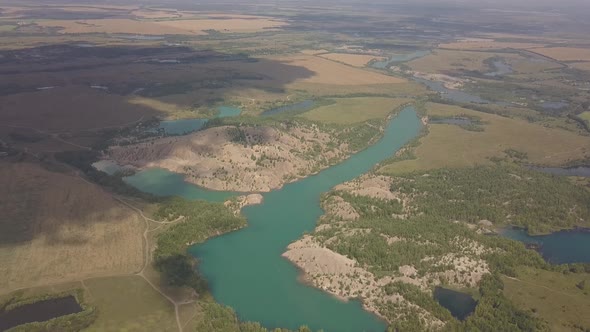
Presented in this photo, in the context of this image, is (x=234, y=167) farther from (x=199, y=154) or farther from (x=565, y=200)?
(x=565, y=200)

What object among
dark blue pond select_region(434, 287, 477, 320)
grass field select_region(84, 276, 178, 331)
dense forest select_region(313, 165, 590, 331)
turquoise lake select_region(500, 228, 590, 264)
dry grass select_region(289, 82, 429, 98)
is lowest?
grass field select_region(84, 276, 178, 331)

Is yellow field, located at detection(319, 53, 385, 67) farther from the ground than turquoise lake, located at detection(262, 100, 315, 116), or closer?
farther from the ground

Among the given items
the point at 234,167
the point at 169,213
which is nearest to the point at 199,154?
the point at 234,167

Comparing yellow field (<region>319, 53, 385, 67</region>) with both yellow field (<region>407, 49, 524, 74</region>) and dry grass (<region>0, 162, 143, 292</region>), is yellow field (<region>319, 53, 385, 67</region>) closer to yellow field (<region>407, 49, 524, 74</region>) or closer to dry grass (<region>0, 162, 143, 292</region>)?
yellow field (<region>407, 49, 524, 74</region>)

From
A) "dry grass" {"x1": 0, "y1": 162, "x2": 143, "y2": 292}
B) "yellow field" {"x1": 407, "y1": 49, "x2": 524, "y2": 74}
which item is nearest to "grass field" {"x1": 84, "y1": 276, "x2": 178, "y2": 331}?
"dry grass" {"x1": 0, "y1": 162, "x2": 143, "y2": 292}

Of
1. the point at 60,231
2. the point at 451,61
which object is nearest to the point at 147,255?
the point at 60,231

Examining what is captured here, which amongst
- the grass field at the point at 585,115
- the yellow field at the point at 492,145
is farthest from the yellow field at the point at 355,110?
the grass field at the point at 585,115
